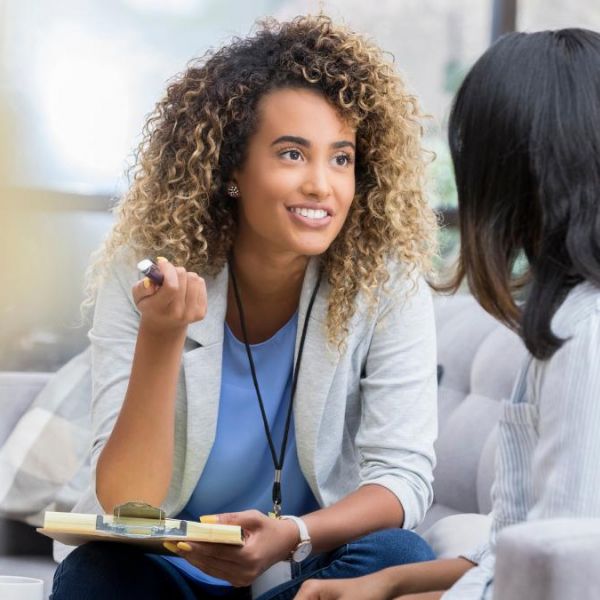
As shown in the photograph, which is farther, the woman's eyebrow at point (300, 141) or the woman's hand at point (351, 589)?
the woman's eyebrow at point (300, 141)

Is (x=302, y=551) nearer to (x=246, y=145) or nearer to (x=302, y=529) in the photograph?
(x=302, y=529)

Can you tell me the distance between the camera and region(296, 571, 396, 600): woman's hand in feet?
4.56

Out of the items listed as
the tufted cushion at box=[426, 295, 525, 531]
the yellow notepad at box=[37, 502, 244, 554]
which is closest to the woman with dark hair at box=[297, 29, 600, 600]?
the yellow notepad at box=[37, 502, 244, 554]

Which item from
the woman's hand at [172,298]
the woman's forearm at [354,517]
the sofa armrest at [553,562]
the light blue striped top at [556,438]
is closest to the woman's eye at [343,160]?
the woman's hand at [172,298]

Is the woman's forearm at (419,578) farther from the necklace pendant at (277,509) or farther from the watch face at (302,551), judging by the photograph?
the necklace pendant at (277,509)

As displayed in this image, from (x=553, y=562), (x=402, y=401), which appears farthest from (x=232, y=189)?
(x=553, y=562)

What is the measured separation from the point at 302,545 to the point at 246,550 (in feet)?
0.45

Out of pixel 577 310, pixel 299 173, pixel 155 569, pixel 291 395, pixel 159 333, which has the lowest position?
pixel 155 569

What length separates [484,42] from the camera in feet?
14.1

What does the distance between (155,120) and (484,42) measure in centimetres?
245

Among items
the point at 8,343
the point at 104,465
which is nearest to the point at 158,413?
the point at 104,465

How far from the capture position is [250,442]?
193cm

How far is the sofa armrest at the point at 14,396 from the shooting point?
107 inches

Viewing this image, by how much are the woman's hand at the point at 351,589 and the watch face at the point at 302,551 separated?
0.28m
